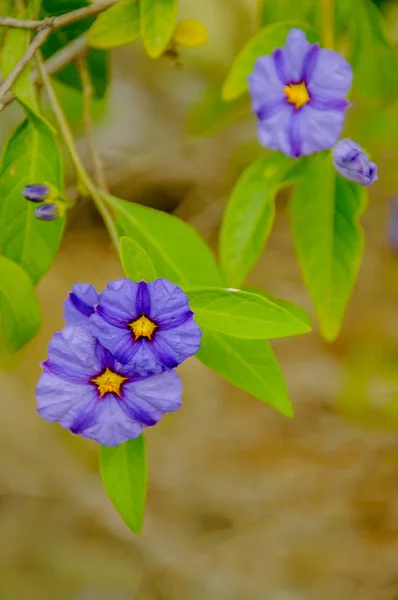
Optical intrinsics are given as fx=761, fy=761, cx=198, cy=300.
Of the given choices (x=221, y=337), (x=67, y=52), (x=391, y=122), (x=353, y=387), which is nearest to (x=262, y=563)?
(x=353, y=387)

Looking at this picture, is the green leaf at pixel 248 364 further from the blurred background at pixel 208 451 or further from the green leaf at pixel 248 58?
the blurred background at pixel 208 451

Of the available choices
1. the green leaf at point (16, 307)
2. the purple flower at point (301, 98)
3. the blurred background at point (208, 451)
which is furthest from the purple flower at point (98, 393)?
the blurred background at point (208, 451)

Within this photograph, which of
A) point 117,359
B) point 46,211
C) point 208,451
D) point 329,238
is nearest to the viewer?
point 117,359

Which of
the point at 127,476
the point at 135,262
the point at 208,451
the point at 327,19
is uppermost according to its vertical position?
the point at 327,19

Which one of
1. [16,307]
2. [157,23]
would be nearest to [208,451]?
[16,307]

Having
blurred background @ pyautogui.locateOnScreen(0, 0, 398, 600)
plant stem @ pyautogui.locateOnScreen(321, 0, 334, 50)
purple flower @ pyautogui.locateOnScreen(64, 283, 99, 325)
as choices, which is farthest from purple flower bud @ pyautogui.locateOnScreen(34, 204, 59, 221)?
blurred background @ pyautogui.locateOnScreen(0, 0, 398, 600)

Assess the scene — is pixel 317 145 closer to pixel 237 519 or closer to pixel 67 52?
pixel 67 52

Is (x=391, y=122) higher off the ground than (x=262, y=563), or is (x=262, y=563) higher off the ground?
(x=391, y=122)

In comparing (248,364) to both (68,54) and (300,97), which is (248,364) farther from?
(68,54)
